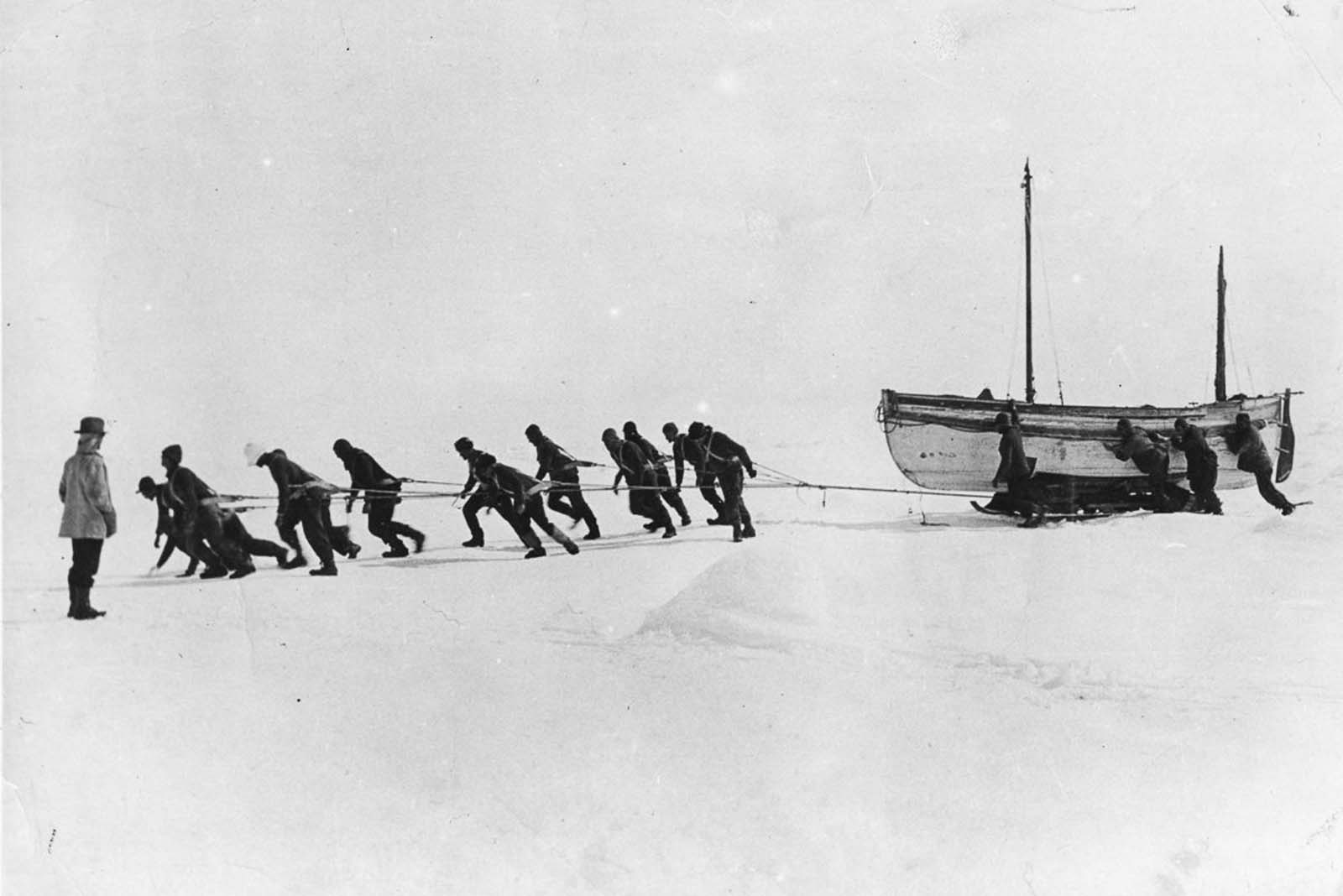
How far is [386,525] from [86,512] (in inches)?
67.7

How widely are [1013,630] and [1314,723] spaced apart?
5.07 feet

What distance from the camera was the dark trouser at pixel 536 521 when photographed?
6035mm

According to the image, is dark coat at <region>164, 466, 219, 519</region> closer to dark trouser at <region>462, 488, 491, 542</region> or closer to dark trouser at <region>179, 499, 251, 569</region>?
dark trouser at <region>179, 499, 251, 569</region>

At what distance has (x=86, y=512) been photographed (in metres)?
4.60

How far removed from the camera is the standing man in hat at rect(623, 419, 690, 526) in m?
5.97

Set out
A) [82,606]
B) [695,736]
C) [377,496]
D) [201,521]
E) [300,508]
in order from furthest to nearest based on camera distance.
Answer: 1. [377,496]
2. [300,508]
3. [201,521]
4. [82,606]
5. [695,736]

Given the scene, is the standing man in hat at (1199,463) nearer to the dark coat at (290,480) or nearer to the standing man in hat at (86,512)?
the dark coat at (290,480)

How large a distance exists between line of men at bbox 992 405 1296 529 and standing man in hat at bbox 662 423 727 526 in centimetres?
202

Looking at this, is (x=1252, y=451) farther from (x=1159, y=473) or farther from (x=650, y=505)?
(x=650, y=505)

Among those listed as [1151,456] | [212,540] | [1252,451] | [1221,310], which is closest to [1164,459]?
[1151,456]

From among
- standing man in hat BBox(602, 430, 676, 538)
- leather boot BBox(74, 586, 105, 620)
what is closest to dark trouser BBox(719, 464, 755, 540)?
standing man in hat BBox(602, 430, 676, 538)

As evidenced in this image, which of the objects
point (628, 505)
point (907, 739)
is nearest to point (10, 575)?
point (628, 505)

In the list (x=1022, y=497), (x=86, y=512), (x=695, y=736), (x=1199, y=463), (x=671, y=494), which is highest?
(x=86, y=512)

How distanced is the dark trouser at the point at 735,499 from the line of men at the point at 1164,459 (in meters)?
1.93
